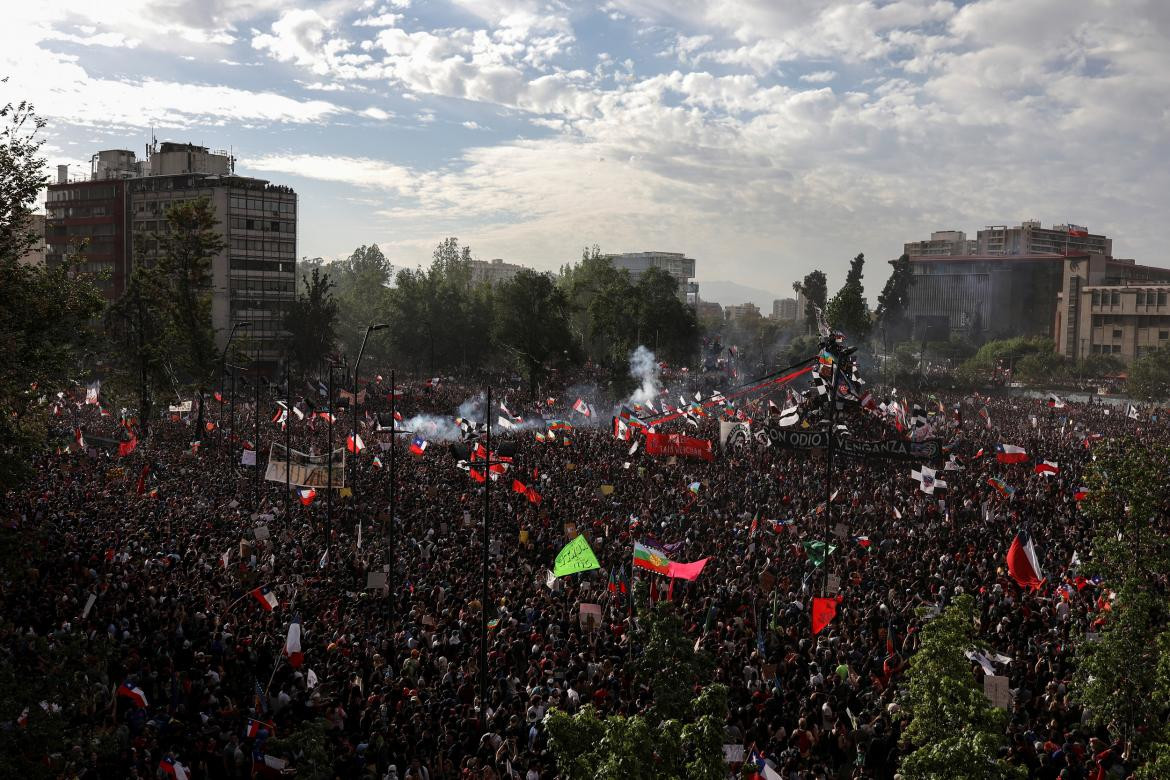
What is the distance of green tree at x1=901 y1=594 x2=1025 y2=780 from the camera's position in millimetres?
10180

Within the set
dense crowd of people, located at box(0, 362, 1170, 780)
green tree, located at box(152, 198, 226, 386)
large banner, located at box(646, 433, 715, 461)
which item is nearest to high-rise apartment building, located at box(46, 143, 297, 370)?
green tree, located at box(152, 198, 226, 386)

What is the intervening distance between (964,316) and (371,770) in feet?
437

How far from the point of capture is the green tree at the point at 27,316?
18641 millimetres

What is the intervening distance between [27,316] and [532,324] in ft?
195

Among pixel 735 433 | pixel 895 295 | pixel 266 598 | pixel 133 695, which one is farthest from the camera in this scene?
pixel 895 295

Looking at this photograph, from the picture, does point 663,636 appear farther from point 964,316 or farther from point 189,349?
point 964,316

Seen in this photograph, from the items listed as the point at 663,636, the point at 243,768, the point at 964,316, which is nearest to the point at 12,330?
the point at 243,768

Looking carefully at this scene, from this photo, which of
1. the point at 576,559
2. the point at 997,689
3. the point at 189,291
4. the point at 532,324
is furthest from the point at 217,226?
the point at 997,689

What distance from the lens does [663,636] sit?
12.3m

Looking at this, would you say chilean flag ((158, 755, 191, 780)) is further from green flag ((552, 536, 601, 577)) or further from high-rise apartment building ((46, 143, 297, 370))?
high-rise apartment building ((46, 143, 297, 370))

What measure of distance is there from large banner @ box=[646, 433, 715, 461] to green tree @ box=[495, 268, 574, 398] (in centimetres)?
4120

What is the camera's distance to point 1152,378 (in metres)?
73.2

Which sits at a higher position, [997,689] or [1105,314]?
[1105,314]

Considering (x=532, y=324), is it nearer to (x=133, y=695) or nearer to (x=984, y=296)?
(x=133, y=695)
